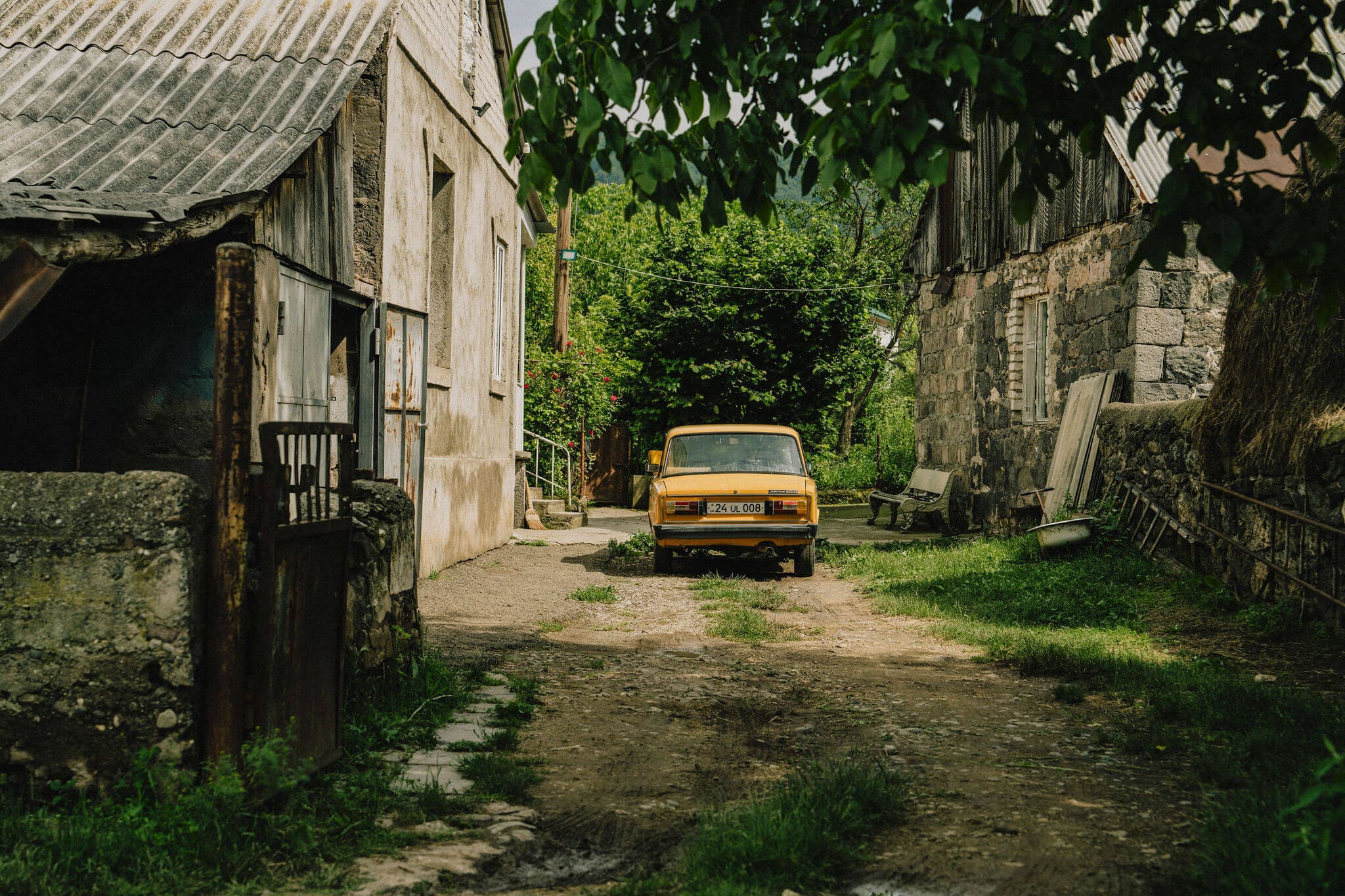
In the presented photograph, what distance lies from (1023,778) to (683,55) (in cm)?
316

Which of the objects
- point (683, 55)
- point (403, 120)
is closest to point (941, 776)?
point (683, 55)

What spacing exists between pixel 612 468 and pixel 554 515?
25.1 feet

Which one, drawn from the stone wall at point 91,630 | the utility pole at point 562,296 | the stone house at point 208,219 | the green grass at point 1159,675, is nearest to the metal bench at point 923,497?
the green grass at point 1159,675

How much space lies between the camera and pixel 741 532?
11.7 metres

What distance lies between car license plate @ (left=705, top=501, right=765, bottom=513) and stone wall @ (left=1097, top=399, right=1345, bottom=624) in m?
3.61

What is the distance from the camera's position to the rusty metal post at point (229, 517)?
3.71m

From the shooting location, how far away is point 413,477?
9.82 meters

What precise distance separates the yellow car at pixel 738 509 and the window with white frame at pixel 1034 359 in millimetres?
3706

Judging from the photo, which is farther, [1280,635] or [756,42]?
[1280,635]

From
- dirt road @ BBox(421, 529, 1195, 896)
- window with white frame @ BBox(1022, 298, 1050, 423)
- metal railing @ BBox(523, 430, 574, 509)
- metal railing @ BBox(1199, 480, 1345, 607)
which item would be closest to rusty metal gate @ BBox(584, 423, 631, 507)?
metal railing @ BBox(523, 430, 574, 509)

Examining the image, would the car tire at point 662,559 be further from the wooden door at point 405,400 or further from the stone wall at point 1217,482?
the stone wall at point 1217,482

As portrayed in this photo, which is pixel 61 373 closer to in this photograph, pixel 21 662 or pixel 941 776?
pixel 21 662

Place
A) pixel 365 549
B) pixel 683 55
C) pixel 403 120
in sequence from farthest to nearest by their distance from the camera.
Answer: pixel 403 120 → pixel 365 549 → pixel 683 55

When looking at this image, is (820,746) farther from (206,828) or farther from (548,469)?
(548,469)
